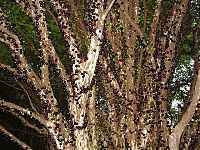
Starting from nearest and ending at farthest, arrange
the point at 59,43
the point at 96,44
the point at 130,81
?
1. the point at 96,44
2. the point at 130,81
3. the point at 59,43

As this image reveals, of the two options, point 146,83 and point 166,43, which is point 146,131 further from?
point 166,43

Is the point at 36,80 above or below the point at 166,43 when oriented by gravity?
below

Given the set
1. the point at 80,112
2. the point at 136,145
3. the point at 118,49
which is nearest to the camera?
the point at 80,112

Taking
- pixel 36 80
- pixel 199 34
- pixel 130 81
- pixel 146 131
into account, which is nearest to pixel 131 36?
pixel 130 81

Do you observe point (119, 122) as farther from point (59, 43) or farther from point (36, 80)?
point (59, 43)

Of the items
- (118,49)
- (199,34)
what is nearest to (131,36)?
(118,49)

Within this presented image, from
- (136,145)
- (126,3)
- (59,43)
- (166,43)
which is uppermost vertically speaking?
(59,43)

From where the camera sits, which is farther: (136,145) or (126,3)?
(126,3)

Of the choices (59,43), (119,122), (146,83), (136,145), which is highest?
(59,43)

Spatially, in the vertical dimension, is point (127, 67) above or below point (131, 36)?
below
